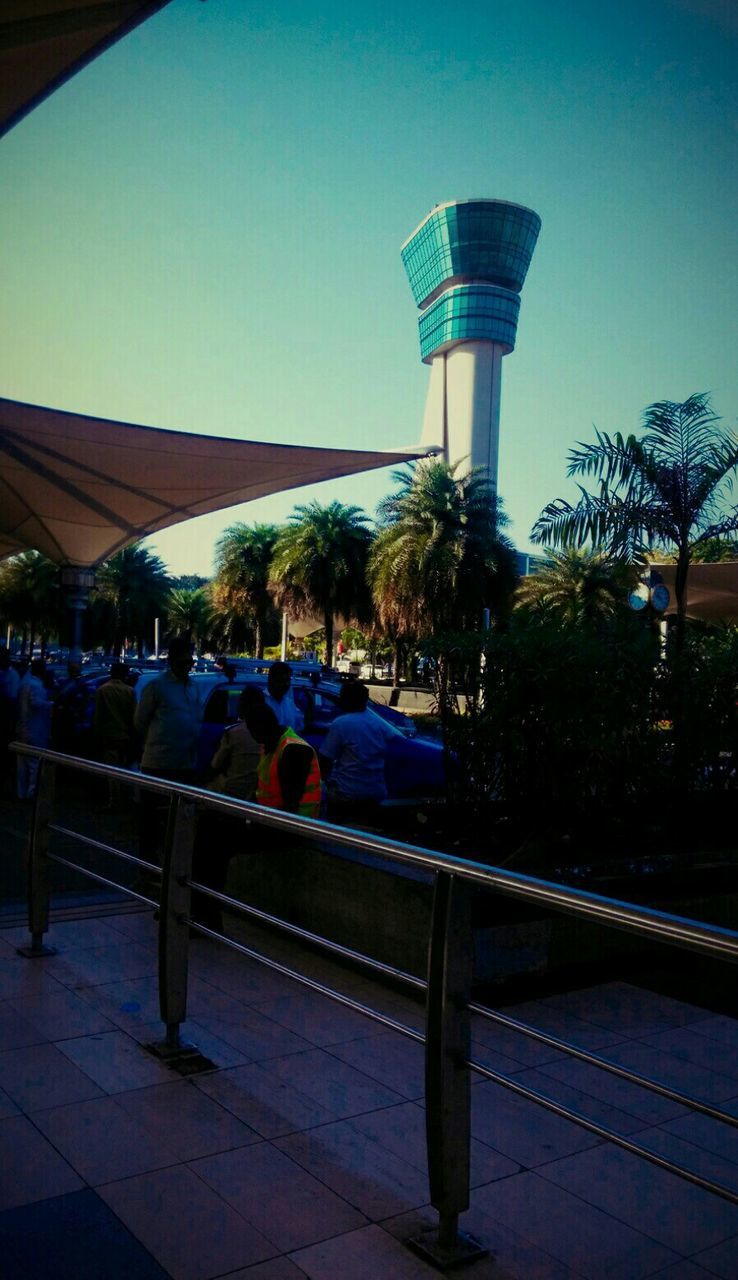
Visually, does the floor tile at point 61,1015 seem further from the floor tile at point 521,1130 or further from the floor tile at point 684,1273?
the floor tile at point 684,1273

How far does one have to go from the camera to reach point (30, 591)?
232 ft

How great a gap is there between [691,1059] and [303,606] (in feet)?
133

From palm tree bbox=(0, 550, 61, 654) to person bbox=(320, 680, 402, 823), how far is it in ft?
204

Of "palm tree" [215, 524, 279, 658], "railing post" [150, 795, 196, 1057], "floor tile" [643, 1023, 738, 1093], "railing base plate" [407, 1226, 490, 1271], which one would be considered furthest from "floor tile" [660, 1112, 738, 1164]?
"palm tree" [215, 524, 279, 658]

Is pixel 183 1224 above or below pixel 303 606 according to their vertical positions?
below

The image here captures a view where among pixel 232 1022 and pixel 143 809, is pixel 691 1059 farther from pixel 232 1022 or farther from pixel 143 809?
pixel 143 809

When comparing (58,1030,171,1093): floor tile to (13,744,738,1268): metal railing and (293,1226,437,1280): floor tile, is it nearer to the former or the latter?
(13,744,738,1268): metal railing

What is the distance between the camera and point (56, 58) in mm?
8336

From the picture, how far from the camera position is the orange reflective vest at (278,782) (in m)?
6.27

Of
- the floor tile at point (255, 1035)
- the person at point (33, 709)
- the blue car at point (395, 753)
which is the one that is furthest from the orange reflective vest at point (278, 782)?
the person at point (33, 709)

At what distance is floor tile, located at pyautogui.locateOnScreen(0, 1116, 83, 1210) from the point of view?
309cm

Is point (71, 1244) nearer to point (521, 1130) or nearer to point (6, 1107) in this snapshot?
point (6, 1107)

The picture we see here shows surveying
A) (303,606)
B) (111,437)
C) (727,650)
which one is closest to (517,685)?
(727,650)

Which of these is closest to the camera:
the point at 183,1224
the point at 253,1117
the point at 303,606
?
the point at 183,1224
